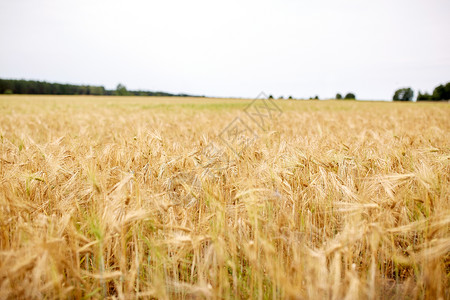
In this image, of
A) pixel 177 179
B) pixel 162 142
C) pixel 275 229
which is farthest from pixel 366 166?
pixel 162 142

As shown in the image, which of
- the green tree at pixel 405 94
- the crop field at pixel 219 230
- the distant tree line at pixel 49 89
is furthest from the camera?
the green tree at pixel 405 94

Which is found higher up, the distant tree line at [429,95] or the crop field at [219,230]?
the distant tree line at [429,95]

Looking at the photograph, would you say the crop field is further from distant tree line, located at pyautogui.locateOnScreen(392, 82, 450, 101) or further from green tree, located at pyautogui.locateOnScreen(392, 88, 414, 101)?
green tree, located at pyautogui.locateOnScreen(392, 88, 414, 101)

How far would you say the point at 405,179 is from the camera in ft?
4.56

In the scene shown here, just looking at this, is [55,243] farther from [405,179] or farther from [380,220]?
[405,179]

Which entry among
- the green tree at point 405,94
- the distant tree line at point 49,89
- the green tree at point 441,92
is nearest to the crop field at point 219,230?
the distant tree line at point 49,89

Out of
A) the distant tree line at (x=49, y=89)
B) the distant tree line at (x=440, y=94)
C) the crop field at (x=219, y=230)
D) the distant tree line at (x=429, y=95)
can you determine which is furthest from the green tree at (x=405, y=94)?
the crop field at (x=219, y=230)

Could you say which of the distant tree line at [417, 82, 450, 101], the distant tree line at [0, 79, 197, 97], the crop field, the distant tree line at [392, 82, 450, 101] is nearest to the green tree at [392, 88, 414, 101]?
the distant tree line at [392, 82, 450, 101]

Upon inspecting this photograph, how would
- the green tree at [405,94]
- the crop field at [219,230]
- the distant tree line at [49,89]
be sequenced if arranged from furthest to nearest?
the green tree at [405,94], the distant tree line at [49,89], the crop field at [219,230]

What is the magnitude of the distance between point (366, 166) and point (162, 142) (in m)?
1.79

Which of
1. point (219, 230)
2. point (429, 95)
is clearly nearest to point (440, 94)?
point (429, 95)

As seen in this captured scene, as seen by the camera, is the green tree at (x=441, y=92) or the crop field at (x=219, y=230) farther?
the green tree at (x=441, y=92)

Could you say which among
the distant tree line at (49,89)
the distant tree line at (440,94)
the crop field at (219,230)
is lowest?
the crop field at (219,230)

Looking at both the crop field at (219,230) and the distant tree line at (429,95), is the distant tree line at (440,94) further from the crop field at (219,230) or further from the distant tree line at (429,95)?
the crop field at (219,230)
